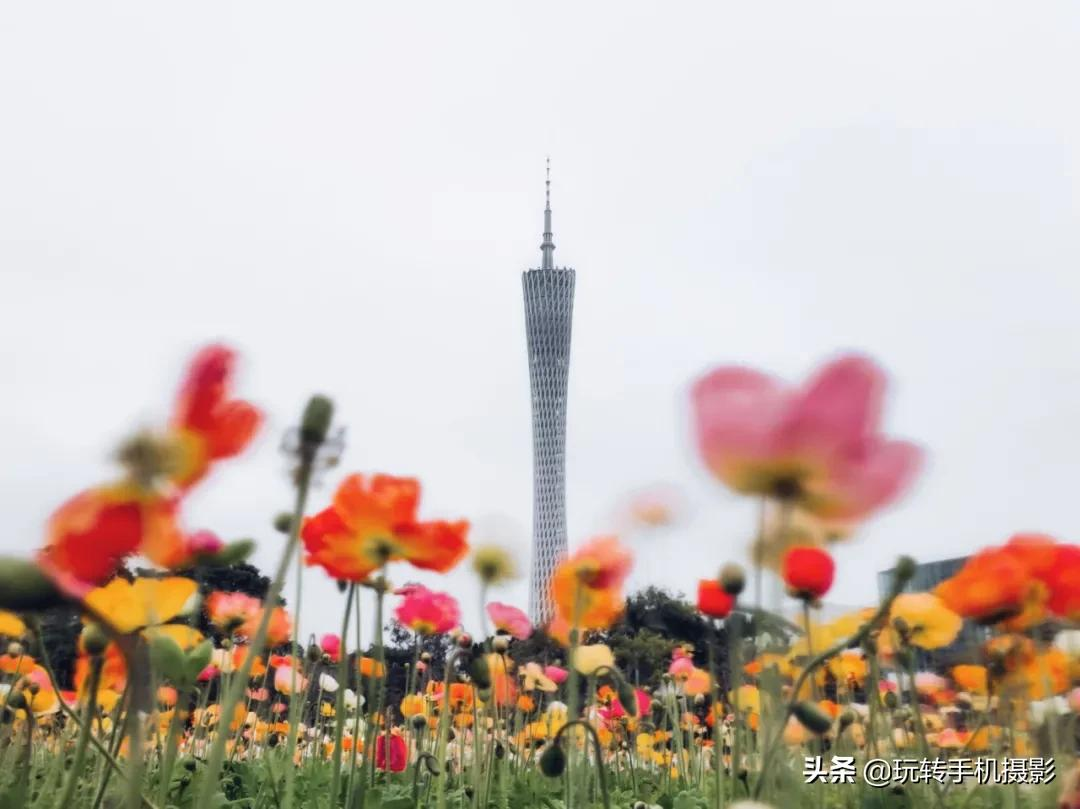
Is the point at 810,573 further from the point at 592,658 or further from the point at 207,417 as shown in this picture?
the point at 592,658

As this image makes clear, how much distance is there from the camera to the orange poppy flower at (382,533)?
31.4 inches

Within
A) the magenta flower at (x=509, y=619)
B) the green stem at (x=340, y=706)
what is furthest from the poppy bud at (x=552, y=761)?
the magenta flower at (x=509, y=619)

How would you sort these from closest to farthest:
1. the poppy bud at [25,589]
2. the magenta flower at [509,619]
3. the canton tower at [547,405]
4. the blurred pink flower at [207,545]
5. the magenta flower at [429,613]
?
the poppy bud at [25,589] → the blurred pink flower at [207,545] → the magenta flower at [429,613] → the magenta flower at [509,619] → the canton tower at [547,405]

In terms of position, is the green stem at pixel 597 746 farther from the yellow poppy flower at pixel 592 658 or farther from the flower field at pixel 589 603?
the yellow poppy flower at pixel 592 658

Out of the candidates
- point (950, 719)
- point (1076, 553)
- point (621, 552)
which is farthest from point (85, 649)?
point (950, 719)

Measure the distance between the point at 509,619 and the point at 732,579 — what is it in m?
0.87

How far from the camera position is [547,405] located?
29203mm

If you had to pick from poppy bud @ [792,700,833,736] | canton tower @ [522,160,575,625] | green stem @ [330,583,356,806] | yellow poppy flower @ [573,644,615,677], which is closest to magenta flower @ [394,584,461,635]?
yellow poppy flower @ [573,644,615,677]

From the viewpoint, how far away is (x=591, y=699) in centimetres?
119

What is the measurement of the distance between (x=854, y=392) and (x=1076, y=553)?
531 mm

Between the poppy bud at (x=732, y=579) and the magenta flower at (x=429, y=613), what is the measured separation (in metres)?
0.62

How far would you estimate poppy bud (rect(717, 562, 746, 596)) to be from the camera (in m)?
0.76

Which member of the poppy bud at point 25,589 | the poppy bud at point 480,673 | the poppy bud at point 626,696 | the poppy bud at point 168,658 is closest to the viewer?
the poppy bud at point 25,589

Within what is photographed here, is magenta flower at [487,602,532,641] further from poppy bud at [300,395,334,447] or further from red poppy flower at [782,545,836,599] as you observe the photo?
poppy bud at [300,395,334,447]
